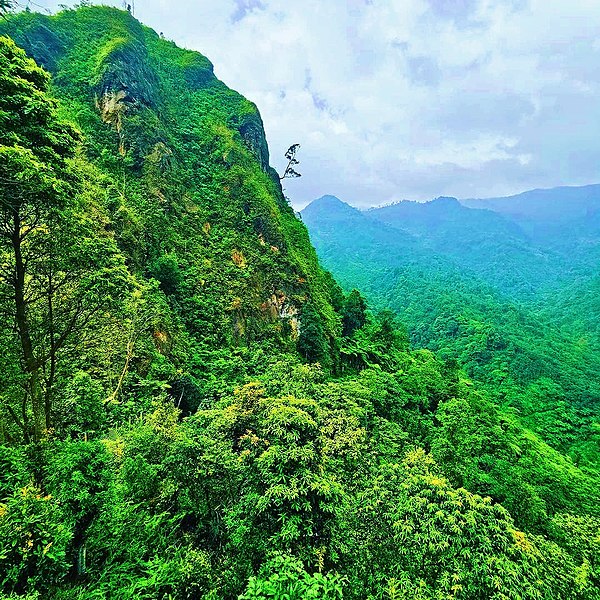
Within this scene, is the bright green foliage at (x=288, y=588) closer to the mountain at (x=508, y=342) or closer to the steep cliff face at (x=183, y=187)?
the steep cliff face at (x=183, y=187)

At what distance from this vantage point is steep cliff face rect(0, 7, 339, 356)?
69.3ft

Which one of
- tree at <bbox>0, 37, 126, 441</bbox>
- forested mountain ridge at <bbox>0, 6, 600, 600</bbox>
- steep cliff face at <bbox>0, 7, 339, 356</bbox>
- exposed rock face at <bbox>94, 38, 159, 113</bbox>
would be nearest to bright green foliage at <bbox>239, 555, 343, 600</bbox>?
forested mountain ridge at <bbox>0, 6, 600, 600</bbox>

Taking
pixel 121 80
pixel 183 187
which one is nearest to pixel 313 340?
pixel 183 187

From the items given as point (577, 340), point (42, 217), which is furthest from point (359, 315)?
point (577, 340)

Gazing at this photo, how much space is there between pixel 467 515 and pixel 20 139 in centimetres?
1053

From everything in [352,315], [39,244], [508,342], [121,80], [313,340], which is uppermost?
[121,80]

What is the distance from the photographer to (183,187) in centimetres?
2683

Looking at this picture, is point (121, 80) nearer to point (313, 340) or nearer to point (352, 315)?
point (313, 340)

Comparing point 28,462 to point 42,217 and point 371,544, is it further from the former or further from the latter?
point 371,544

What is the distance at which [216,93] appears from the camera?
3988cm

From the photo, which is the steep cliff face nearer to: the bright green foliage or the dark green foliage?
the dark green foliage

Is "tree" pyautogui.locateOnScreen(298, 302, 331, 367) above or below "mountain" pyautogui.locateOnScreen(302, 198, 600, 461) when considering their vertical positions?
above

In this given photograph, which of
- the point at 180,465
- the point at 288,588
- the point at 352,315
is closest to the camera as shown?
the point at 288,588

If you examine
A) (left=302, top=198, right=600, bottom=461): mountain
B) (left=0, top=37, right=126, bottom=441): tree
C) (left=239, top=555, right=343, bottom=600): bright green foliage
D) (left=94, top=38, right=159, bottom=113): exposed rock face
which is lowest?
(left=302, top=198, right=600, bottom=461): mountain
